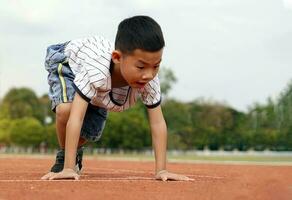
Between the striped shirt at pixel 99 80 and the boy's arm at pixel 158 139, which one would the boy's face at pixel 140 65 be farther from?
the boy's arm at pixel 158 139

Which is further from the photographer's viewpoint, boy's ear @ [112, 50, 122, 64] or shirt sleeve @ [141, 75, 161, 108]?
shirt sleeve @ [141, 75, 161, 108]

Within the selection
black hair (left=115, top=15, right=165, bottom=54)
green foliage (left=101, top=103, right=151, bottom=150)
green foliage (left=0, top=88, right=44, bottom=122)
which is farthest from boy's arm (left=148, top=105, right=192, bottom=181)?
green foliage (left=0, top=88, right=44, bottom=122)

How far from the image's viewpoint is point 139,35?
4332 millimetres

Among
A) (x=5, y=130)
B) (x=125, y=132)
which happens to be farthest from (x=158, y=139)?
(x=5, y=130)

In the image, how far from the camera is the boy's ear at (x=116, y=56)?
455 centimetres

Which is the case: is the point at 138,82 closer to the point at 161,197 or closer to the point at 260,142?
the point at 161,197

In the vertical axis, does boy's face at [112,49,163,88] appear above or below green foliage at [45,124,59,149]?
below

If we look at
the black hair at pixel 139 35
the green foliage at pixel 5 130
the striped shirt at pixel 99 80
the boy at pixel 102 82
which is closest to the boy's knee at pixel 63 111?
the boy at pixel 102 82

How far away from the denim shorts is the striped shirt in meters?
0.08

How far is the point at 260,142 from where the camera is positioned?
6544 centimetres

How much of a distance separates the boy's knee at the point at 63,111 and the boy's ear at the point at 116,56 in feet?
2.08

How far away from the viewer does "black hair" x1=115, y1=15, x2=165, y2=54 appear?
14.1 ft

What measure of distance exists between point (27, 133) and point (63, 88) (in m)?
56.3

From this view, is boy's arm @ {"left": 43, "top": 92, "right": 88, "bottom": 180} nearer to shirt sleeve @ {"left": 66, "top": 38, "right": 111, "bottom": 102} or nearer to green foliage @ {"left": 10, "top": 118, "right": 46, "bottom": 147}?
shirt sleeve @ {"left": 66, "top": 38, "right": 111, "bottom": 102}
